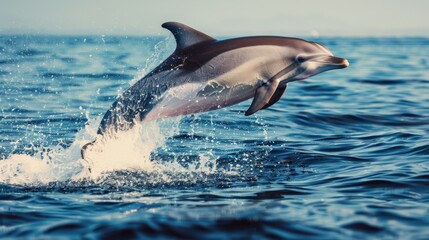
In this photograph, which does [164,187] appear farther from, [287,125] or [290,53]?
[287,125]

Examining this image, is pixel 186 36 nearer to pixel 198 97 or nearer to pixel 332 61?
pixel 198 97

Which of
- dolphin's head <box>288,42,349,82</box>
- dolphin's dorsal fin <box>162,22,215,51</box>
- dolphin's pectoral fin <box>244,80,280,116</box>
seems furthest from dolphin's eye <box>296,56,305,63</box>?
dolphin's dorsal fin <box>162,22,215,51</box>

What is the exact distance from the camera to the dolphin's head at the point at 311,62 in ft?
24.9

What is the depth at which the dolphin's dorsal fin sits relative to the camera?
7.46 metres

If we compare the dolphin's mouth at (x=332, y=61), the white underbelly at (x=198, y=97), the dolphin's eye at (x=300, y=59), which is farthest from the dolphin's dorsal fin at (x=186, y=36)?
the dolphin's mouth at (x=332, y=61)

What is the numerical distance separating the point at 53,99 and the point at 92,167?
7765 mm

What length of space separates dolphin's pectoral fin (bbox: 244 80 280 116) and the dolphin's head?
0.35 m

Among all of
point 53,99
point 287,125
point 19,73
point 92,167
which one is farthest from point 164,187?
point 19,73

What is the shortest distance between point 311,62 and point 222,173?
179cm

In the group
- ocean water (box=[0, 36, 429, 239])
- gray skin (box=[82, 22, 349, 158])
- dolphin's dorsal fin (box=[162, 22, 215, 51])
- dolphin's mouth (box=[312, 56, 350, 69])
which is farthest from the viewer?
dolphin's mouth (box=[312, 56, 350, 69])

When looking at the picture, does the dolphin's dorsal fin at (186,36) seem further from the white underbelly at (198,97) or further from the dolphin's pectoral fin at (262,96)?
the dolphin's pectoral fin at (262,96)

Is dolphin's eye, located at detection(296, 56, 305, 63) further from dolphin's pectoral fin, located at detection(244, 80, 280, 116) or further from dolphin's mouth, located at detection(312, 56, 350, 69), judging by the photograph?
dolphin's pectoral fin, located at detection(244, 80, 280, 116)

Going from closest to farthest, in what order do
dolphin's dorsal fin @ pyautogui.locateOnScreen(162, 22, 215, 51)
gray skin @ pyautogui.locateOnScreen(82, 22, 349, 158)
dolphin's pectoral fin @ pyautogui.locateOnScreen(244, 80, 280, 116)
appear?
dolphin's pectoral fin @ pyautogui.locateOnScreen(244, 80, 280, 116)
gray skin @ pyautogui.locateOnScreen(82, 22, 349, 158)
dolphin's dorsal fin @ pyautogui.locateOnScreen(162, 22, 215, 51)

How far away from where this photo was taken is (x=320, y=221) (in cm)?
597
